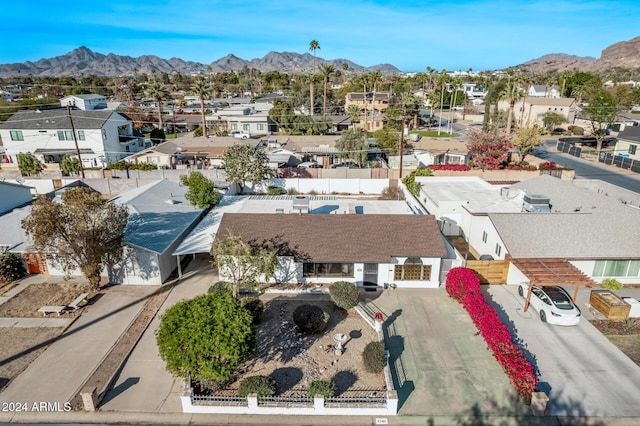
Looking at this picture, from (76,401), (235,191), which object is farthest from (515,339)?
(235,191)

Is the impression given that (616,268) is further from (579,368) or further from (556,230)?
(579,368)

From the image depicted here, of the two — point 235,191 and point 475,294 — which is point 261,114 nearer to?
point 235,191

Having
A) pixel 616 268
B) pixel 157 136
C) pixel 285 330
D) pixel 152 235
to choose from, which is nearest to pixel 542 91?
pixel 157 136

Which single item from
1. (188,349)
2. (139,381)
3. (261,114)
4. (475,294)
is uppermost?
(261,114)

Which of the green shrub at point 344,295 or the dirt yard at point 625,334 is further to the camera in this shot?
the green shrub at point 344,295

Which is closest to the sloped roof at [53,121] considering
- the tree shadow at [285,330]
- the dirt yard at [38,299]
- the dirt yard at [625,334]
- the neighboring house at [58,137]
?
the neighboring house at [58,137]

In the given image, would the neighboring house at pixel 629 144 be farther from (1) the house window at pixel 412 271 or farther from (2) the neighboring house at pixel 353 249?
(1) the house window at pixel 412 271
